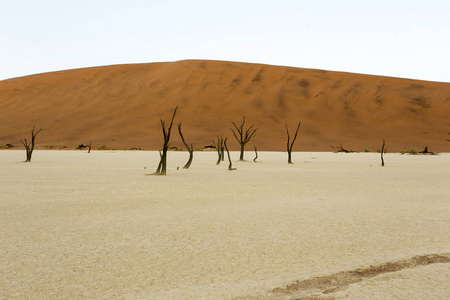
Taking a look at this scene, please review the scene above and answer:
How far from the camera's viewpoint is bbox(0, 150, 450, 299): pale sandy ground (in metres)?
3.96

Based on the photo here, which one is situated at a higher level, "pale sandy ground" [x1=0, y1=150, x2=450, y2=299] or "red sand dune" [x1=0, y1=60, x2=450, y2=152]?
"red sand dune" [x1=0, y1=60, x2=450, y2=152]

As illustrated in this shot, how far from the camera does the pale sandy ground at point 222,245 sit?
3.96m

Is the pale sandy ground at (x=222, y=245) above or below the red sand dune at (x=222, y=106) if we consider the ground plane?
below

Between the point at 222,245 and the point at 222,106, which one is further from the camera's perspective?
the point at 222,106

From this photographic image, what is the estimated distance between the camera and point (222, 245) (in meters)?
5.43

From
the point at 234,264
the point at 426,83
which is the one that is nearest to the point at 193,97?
the point at 426,83

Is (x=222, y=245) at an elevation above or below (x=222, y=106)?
below

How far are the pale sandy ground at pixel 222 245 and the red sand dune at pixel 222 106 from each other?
39.5 metres

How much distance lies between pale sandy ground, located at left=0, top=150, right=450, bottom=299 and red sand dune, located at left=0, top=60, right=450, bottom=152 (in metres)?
39.5

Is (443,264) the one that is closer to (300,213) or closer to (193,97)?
(300,213)

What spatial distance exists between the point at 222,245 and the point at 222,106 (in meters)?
56.9

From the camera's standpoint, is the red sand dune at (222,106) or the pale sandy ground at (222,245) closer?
the pale sandy ground at (222,245)

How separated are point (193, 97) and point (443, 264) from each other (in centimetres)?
6077

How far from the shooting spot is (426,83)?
7238 centimetres
